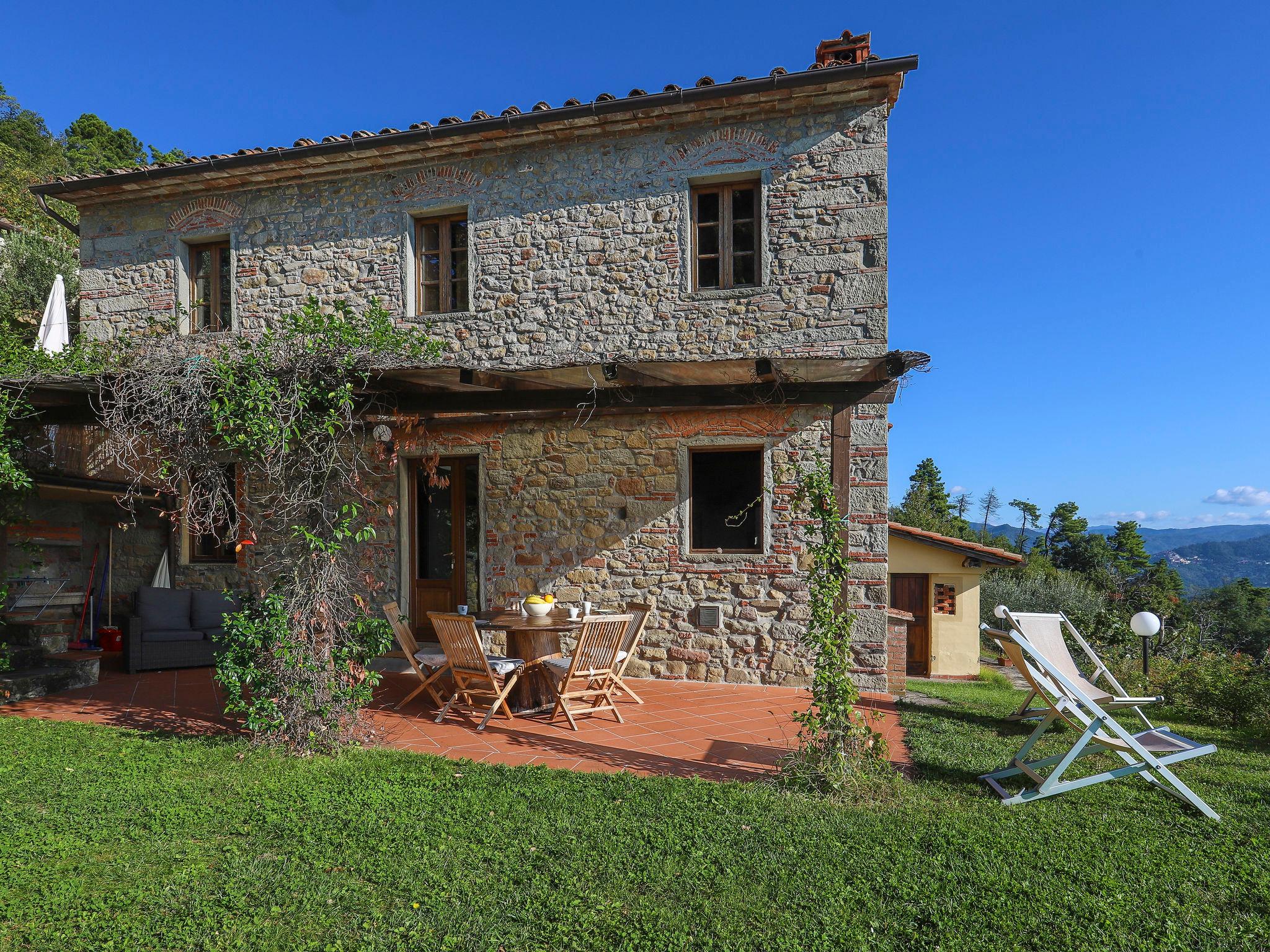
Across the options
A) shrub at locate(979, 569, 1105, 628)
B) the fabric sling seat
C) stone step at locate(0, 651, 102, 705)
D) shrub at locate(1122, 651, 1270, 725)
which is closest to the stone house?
the fabric sling seat

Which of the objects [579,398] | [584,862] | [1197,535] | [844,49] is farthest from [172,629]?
[1197,535]

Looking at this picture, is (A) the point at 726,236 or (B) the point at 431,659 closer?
(B) the point at 431,659

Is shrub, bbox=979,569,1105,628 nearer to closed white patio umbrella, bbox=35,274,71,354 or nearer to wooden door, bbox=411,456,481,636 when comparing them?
wooden door, bbox=411,456,481,636

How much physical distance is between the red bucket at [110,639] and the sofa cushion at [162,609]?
935mm

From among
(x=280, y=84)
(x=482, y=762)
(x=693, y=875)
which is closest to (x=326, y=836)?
(x=482, y=762)

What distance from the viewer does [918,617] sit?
11195mm

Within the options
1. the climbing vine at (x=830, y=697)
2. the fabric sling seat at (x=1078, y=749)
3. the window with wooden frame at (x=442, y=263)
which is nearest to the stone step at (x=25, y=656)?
the window with wooden frame at (x=442, y=263)

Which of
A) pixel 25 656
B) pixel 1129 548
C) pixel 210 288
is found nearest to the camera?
pixel 25 656

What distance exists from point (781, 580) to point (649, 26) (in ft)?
25.9

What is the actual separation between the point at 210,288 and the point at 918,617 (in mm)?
10575

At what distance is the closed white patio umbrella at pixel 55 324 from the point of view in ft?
22.4

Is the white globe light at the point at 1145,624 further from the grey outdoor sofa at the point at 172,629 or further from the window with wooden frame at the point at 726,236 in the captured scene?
the grey outdoor sofa at the point at 172,629

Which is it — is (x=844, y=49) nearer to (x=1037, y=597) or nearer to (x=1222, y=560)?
(x=1037, y=597)

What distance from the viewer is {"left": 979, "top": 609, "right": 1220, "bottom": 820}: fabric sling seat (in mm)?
3656
